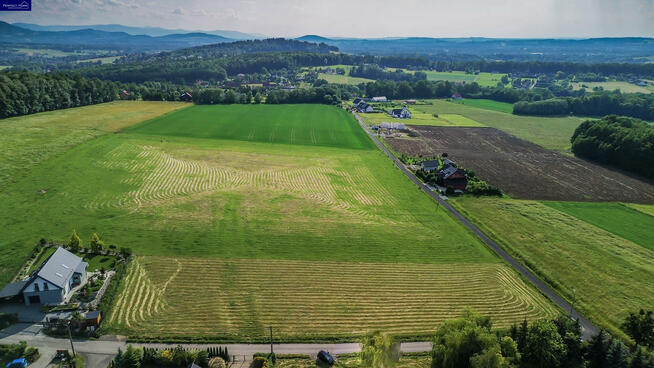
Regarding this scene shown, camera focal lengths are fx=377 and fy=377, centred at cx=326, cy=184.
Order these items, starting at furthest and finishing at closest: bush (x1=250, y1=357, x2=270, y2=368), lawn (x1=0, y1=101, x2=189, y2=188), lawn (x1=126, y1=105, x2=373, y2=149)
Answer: lawn (x1=126, y1=105, x2=373, y2=149) < lawn (x1=0, y1=101, x2=189, y2=188) < bush (x1=250, y1=357, x2=270, y2=368)

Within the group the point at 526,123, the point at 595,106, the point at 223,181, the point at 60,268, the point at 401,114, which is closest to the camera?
the point at 60,268

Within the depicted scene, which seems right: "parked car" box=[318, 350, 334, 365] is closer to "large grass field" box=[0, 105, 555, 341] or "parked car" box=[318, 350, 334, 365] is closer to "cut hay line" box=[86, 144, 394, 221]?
"large grass field" box=[0, 105, 555, 341]

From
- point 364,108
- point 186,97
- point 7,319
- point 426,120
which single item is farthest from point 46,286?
point 186,97

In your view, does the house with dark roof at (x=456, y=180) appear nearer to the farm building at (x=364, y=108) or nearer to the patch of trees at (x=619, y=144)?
the patch of trees at (x=619, y=144)

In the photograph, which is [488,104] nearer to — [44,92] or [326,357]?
[44,92]

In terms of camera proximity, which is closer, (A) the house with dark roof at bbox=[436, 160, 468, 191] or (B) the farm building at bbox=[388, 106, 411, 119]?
(A) the house with dark roof at bbox=[436, 160, 468, 191]

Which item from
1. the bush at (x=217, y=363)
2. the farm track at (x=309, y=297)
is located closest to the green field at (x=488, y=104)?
the farm track at (x=309, y=297)

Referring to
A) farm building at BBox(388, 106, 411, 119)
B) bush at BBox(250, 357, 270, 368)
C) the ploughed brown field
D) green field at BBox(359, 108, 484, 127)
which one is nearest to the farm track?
bush at BBox(250, 357, 270, 368)
